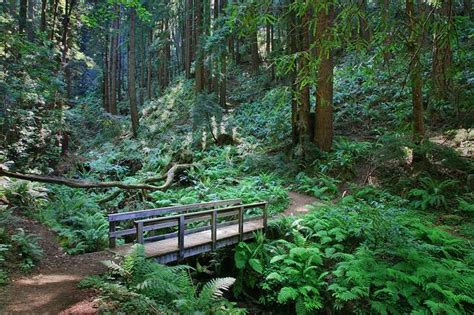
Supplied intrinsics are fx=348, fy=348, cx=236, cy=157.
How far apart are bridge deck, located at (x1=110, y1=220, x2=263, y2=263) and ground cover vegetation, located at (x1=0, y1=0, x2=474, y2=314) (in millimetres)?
368

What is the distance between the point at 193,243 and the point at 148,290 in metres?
2.47

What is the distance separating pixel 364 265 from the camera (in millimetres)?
6891

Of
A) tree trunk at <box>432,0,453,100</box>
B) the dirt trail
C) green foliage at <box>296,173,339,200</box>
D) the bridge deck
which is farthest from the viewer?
green foliage at <box>296,173,339,200</box>

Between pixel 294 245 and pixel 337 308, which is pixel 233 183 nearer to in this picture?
pixel 294 245

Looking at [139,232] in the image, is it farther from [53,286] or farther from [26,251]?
[26,251]

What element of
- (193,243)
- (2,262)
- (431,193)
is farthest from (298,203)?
(2,262)

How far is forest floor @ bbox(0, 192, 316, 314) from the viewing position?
4406 millimetres

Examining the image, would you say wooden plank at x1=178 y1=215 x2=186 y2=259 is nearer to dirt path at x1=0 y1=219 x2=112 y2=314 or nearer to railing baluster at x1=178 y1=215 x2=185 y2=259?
railing baluster at x1=178 y1=215 x2=185 y2=259

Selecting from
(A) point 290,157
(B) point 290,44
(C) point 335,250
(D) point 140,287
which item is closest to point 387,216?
(C) point 335,250

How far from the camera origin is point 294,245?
8.16 m

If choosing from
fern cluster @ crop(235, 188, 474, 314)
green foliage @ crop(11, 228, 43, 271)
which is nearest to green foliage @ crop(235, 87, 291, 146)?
fern cluster @ crop(235, 188, 474, 314)

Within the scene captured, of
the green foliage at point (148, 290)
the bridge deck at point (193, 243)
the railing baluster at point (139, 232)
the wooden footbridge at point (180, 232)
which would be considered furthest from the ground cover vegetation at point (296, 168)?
the railing baluster at point (139, 232)

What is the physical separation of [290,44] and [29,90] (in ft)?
31.4

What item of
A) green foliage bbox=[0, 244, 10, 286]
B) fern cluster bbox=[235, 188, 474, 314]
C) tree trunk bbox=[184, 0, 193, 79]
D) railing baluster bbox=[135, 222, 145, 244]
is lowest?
fern cluster bbox=[235, 188, 474, 314]
